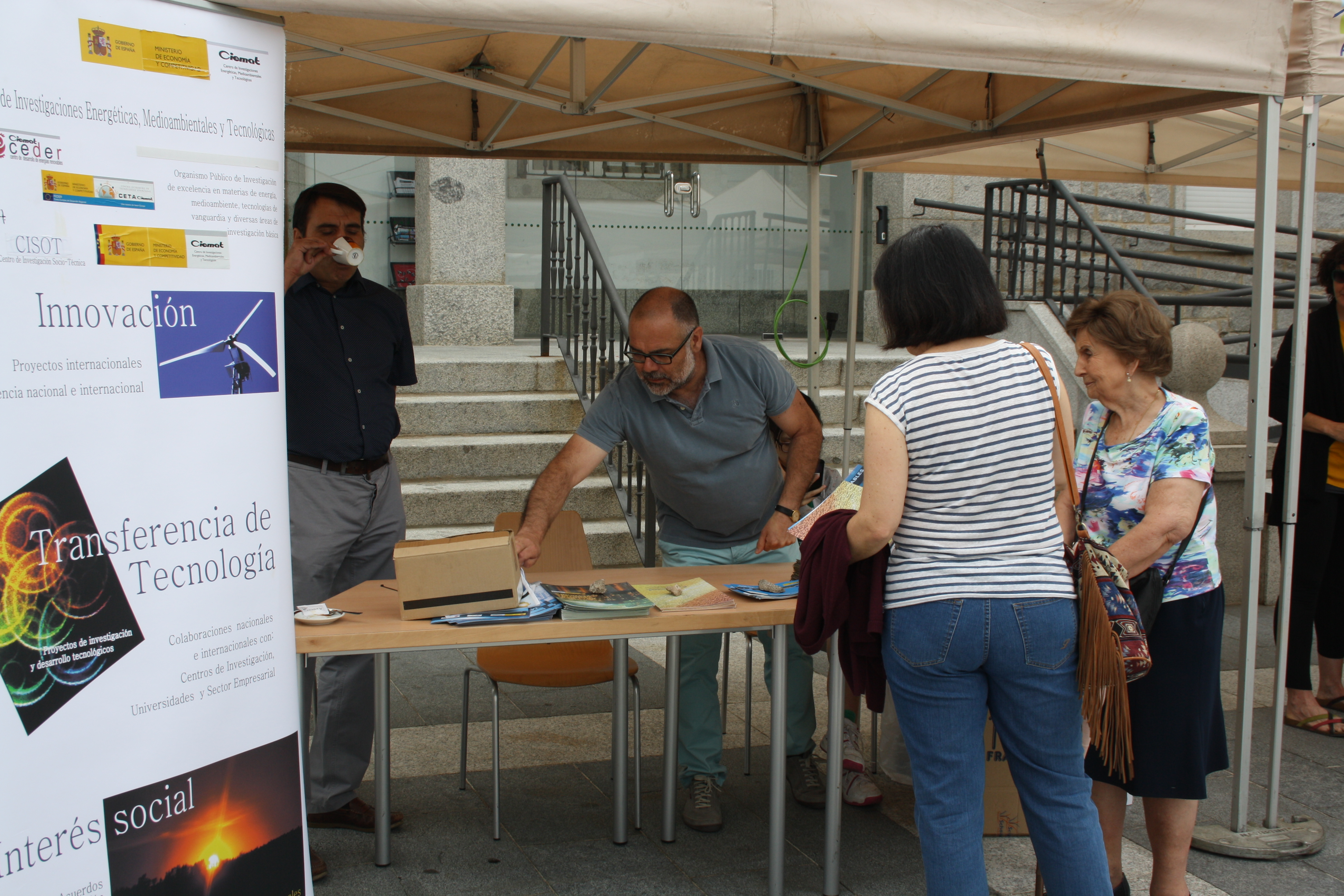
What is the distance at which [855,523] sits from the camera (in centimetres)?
231

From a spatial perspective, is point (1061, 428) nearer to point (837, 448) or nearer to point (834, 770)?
point (834, 770)

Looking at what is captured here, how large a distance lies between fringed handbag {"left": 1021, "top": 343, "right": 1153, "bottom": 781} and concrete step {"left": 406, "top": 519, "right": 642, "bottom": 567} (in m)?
4.10

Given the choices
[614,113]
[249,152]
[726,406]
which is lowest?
[726,406]

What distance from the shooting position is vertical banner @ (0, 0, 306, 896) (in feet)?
6.41

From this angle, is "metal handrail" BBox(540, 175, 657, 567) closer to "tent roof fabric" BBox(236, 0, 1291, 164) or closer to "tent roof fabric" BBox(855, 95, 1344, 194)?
"tent roof fabric" BBox(236, 0, 1291, 164)

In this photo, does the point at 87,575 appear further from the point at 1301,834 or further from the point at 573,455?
the point at 1301,834

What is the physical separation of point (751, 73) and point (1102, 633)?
10.0 feet

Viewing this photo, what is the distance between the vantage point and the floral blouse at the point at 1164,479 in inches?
104

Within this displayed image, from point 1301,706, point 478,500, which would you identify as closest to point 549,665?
point 478,500

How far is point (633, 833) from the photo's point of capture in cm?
347

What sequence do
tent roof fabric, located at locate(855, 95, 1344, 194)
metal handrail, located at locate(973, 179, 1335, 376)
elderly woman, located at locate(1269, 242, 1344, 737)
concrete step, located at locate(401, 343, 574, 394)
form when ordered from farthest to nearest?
metal handrail, located at locate(973, 179, 1335, 376) → concrete step, located at locate(401, 343, 574, 394) → tent roof fabric, located at locate(855, 95, 1344, 194) → elderly woman, located at locate(1269, 242, 1344, 737)

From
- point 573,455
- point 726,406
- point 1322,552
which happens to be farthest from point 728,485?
point 1322,552

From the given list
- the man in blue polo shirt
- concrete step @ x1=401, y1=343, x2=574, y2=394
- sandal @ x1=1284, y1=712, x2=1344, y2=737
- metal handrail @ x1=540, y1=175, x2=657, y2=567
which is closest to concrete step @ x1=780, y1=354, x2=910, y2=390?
metal handrail @ x1=540, y1=175, x2=657, y2=567

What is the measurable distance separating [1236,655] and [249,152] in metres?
5.14
